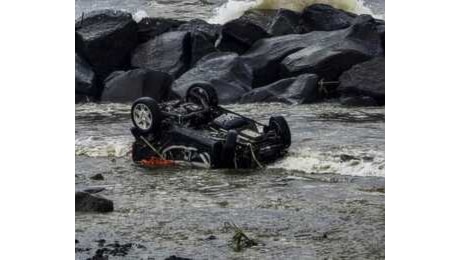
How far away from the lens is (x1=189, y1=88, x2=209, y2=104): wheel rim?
21.8ft

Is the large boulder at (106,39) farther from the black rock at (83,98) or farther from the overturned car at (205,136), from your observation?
the overturned car at (205,136)

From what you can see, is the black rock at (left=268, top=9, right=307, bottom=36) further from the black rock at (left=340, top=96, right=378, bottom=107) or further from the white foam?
the white foam

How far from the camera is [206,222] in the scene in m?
5.98

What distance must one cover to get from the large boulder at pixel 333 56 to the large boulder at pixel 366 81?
0.18 ft

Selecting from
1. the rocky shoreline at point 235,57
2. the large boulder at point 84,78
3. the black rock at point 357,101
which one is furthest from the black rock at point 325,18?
the large boulder at point 84,78

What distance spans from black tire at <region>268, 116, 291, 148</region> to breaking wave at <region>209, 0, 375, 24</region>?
717 mm

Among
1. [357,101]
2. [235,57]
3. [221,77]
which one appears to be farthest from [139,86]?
[357,101]

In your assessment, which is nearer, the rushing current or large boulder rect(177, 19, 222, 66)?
the rushing current

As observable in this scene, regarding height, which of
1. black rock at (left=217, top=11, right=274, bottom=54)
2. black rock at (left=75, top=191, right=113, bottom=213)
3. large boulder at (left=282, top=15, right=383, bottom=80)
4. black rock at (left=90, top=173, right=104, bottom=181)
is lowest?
black rock at (left=75, top=191, right=113, bottom=213)

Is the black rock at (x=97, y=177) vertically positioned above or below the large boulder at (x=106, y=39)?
below

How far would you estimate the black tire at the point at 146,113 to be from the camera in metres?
6.58

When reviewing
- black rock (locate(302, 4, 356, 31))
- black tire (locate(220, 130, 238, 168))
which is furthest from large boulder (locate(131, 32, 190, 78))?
black rock (locate(302, 4, 356, 31))
